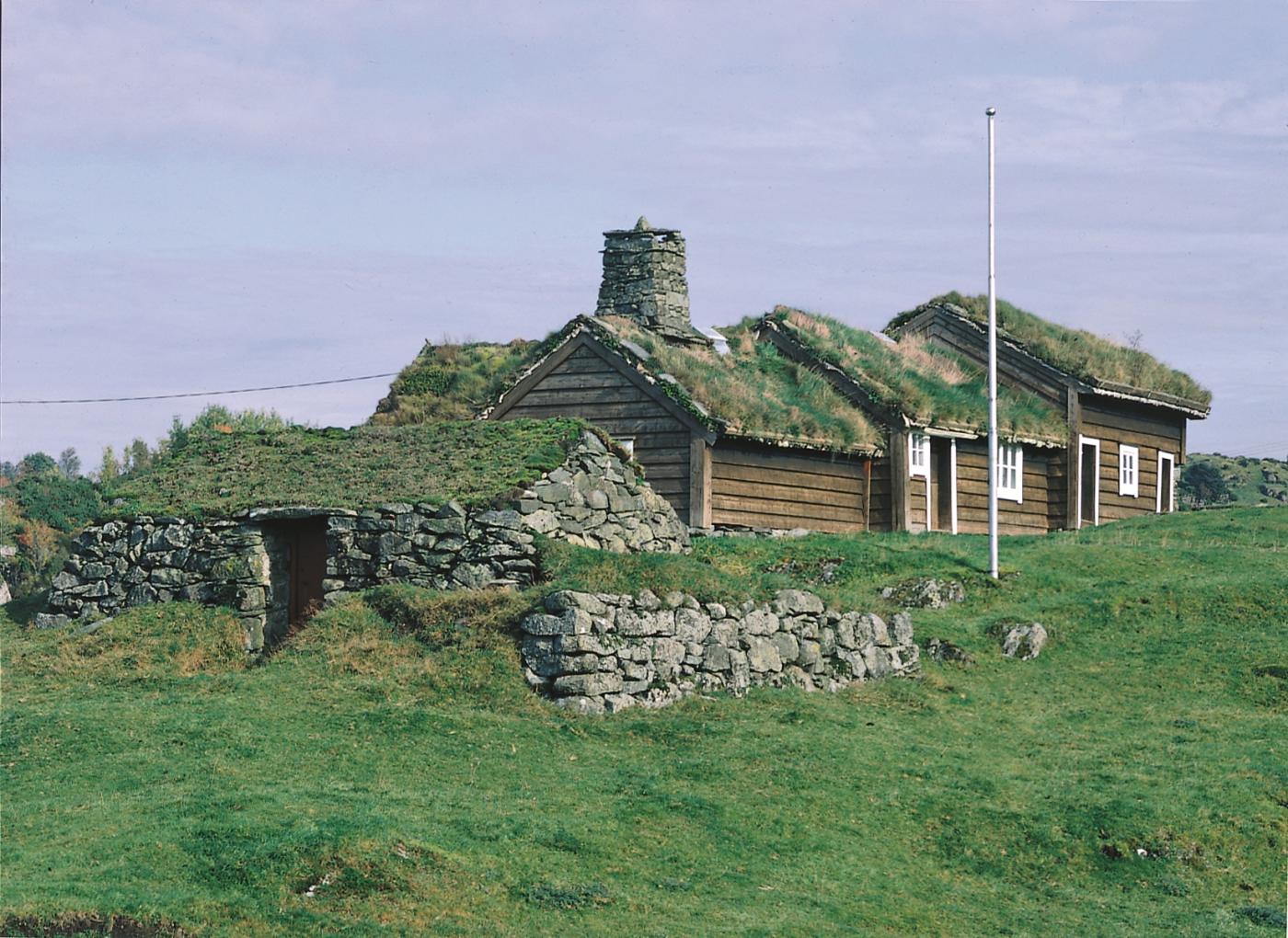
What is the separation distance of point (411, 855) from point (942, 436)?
89.3 ft

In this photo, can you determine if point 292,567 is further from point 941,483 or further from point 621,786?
point 941,483

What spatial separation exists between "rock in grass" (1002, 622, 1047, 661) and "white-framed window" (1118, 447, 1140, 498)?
19135 mm

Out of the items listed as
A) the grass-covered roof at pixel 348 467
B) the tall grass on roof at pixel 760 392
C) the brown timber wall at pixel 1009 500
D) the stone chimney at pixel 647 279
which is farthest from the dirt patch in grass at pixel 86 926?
the brown timber wall at pixel 1009 500

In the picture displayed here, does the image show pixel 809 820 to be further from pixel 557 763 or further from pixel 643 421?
pixel 643 421

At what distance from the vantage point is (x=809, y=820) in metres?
18.1

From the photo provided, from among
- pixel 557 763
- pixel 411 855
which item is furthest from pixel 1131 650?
pixel 411 855

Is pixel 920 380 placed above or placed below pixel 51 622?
above

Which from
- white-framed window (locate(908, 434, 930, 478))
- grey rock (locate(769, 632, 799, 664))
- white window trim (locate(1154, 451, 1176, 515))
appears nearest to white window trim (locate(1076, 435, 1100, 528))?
white window trim (locate(1154, 451, 1176, 515))

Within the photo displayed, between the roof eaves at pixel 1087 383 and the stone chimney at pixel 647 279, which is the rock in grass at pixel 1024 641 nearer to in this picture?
the stone chimney at pixel 647 279

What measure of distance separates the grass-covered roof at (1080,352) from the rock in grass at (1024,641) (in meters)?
16.9

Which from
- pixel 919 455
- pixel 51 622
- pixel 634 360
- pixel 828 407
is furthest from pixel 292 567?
pixel 919 455

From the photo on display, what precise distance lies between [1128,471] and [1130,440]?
0.94 metres

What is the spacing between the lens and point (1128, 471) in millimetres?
45844

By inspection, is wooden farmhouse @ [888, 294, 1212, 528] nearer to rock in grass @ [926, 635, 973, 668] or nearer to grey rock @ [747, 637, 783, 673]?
→ rock in grass @ [926, 635, 973, 668]
